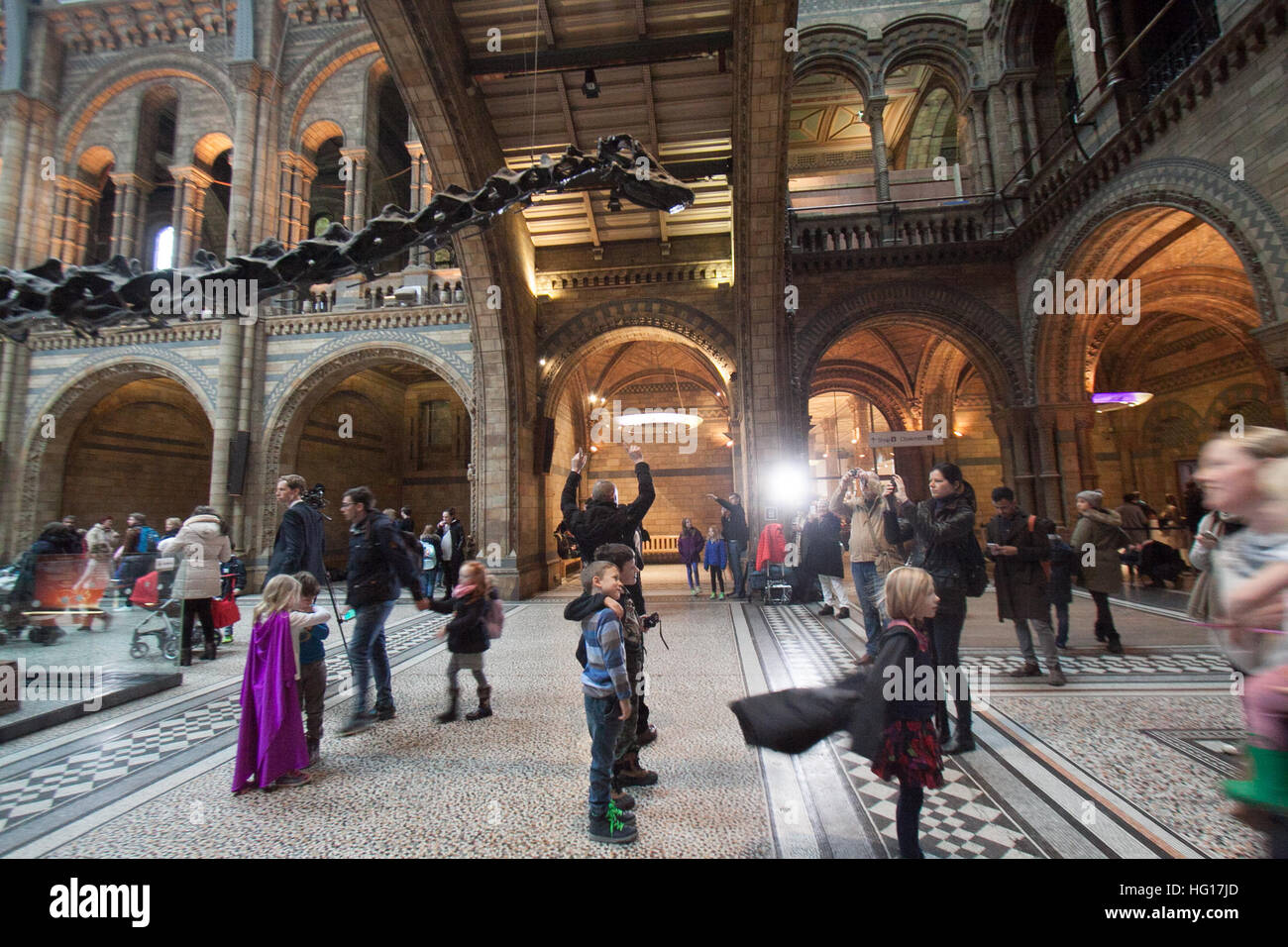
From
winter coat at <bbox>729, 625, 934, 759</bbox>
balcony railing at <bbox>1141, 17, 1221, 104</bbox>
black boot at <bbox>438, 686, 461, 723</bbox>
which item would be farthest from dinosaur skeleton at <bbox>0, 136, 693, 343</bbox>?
balcony railing at <bbox>1141, 17, 1221, 104</bbox>

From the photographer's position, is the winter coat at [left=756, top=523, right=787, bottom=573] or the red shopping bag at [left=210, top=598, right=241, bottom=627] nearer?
the red shopping bag at [left=210, top=598, right=241, bottom=627]

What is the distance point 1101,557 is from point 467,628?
571cm

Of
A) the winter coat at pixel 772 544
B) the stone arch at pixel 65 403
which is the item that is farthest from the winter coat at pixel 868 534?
the stone arch at pixel 65 403

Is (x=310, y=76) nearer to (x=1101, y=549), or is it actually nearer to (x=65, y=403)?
(x=65, y=403)

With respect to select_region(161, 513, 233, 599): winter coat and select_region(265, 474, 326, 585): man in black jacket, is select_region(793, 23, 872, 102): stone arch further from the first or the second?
select_region(161, 513, 233, 599): winter coat

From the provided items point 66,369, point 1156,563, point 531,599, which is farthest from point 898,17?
point 66,369

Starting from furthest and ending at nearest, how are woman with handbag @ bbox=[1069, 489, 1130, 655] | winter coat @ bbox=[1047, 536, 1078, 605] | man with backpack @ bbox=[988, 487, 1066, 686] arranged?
woman with handbag @ bbox=[1069, 489, 1130, 655] < winter coat @ bbox=[1047, 536, 1078, 605] < man with backpack @ bbox=[988, 487, 1066, 686]

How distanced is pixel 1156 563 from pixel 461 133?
41.0 feet

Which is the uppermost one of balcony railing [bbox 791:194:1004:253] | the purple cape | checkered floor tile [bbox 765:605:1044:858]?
balcony railing [bbox 791:194:1004:253]

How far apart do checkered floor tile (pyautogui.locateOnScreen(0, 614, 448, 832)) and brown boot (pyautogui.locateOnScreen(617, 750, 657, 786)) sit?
2791 millimetres

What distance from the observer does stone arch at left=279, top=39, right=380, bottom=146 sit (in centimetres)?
1148

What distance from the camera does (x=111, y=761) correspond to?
318 centimetres
